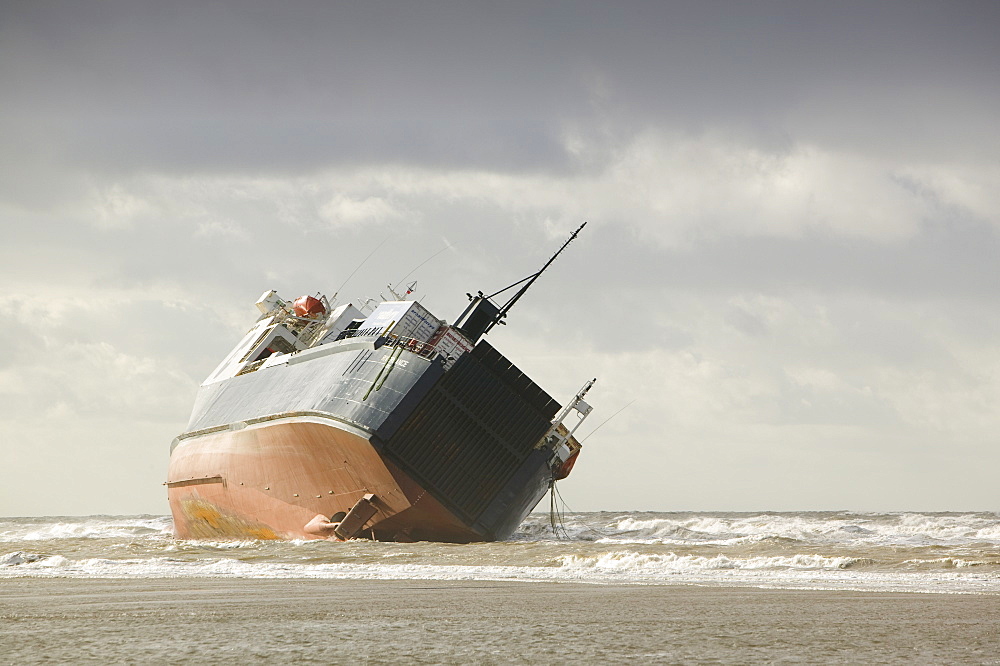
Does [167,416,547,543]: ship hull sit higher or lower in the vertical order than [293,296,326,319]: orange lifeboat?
lower

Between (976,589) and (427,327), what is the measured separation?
57.9 ft

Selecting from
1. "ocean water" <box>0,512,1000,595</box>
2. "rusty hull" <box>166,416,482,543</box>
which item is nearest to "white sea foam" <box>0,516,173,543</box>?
"rusty hull" <box>166,416,482,543</box>

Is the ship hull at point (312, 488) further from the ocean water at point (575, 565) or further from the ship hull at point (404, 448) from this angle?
the ocean water at point (575, 565)

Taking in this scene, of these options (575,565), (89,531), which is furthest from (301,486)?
(89,531)

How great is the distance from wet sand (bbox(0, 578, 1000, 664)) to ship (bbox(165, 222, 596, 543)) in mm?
10524

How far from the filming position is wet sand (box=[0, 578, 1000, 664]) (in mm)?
7652

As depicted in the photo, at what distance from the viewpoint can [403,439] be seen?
80.1ft

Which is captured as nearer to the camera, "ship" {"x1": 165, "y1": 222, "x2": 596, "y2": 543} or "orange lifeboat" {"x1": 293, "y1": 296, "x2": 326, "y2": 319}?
"ship" {"x1": 165, "y1": 222, "x2": 596, "y2": 543}

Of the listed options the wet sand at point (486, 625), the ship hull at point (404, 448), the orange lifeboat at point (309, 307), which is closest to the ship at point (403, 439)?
the ship hull at point (404, 448)

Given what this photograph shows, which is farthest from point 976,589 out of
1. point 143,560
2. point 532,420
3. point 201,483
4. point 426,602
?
point 201,483

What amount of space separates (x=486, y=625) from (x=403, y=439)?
15.0 meters

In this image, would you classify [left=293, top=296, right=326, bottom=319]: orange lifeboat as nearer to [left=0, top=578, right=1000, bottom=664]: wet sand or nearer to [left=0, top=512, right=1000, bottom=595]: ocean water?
[left=0, top=512, right=1000, bottom=595]: ocean water

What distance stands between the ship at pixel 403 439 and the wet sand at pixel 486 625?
34.5 ft

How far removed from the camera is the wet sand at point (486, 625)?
25.1 ft
